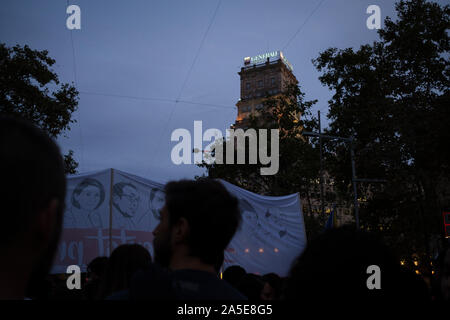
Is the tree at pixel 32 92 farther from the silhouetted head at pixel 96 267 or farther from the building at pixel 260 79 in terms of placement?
the building at pixel 260 79

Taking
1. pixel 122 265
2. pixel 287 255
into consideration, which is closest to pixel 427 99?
pixel 287 255

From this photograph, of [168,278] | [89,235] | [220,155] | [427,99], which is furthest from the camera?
[220,155]

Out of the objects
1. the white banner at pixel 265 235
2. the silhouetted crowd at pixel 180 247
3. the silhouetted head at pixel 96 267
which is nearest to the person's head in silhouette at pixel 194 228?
the silhouetted crowd at pixel 180 247

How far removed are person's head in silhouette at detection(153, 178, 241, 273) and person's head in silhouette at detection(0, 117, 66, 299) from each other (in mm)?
900

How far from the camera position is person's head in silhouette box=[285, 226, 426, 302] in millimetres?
1161

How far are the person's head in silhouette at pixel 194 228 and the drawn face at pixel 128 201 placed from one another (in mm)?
3430

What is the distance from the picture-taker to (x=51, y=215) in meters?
0.94

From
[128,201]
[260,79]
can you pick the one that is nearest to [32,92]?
[128,201]

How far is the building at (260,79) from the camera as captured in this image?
74.2 m

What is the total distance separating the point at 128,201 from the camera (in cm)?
528

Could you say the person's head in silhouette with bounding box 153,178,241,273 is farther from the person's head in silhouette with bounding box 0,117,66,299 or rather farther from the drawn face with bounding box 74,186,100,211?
the drawn face with bounding box 74,186,100,211

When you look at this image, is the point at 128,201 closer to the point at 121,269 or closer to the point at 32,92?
the point at 121,269
